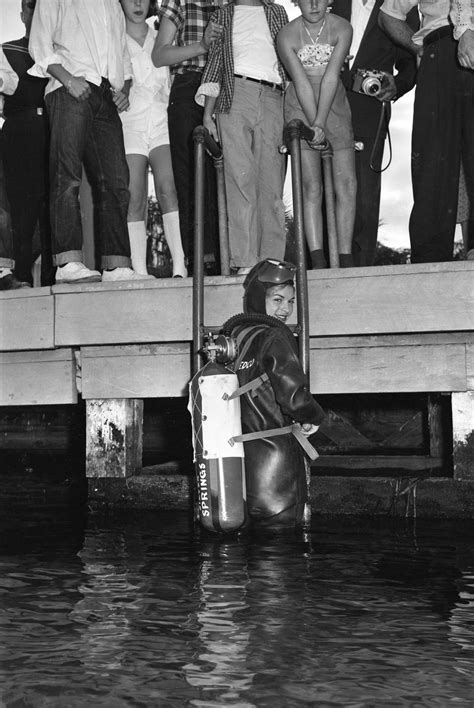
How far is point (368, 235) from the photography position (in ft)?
23.4

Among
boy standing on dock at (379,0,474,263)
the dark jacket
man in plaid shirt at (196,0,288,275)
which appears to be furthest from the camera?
the dark jacket

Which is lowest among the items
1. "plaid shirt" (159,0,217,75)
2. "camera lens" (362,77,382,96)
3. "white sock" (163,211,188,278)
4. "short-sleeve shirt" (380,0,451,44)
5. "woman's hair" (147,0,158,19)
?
"white sock" (163,211,188,278)

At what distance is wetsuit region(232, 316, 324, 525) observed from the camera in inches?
210

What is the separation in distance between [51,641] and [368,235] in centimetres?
441

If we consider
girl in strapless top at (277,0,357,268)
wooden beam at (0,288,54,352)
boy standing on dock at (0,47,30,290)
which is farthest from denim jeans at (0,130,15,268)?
girl in strapless top at (277,0,357,268)

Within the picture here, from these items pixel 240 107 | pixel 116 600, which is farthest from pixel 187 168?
pixel 116 600

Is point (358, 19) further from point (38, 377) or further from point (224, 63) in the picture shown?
point (38, 377)

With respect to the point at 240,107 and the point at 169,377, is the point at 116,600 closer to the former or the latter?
the point at 169,377

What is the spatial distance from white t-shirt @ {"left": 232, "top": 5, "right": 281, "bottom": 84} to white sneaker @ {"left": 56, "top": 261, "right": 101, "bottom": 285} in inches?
61.9

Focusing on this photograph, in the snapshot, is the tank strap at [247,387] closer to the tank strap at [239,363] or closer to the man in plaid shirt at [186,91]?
the tank strap at [239,363]

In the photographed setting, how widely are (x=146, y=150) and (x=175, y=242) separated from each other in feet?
2.38

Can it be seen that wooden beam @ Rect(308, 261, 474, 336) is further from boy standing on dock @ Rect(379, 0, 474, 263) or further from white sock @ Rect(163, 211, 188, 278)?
white sock @ Rect(163, 211, 188, 278)

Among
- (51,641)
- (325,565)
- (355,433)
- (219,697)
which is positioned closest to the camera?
(219,697)

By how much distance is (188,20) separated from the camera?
7.14 m
